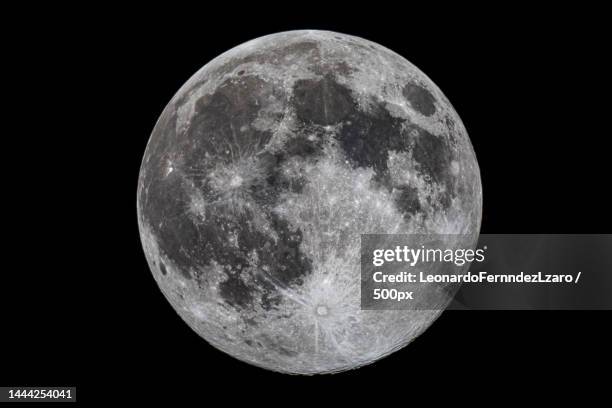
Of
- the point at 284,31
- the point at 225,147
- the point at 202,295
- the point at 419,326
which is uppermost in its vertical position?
the point at 284,31

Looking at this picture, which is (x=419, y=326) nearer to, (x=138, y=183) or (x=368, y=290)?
(x=368, y=290)

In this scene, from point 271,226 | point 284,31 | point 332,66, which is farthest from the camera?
point 284,31

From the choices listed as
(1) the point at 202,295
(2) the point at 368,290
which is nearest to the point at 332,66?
(2) the point at 368,290

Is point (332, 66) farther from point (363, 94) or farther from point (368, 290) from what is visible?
point (368, 290)

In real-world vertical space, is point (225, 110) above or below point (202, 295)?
above

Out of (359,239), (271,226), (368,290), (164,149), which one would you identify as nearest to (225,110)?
(164,149)

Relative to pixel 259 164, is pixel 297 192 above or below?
below

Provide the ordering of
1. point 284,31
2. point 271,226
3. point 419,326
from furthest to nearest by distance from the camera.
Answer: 1. point 284,31
2. point 419,326
3. point 271,226

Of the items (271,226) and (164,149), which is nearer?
(271,226)
